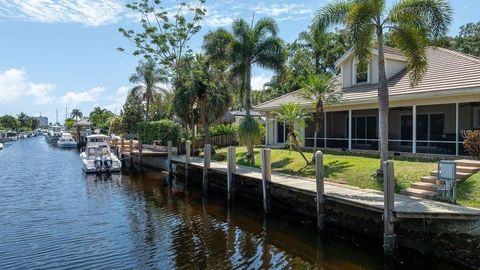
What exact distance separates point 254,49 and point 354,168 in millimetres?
10062

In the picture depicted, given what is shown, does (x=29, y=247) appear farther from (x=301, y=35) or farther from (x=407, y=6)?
(x=301, y=35)

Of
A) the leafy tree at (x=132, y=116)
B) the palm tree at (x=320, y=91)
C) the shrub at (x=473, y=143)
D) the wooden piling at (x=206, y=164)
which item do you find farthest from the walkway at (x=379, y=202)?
the leafy tree at (x=132, y=116)

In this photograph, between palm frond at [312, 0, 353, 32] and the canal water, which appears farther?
palm frond at [312, 0, 353, 32]

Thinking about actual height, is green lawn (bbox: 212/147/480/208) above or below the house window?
below

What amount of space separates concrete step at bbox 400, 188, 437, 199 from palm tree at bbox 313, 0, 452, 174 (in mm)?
1925

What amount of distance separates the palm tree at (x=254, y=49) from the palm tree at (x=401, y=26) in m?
8.72

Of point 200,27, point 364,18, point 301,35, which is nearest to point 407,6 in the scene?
point 364,18

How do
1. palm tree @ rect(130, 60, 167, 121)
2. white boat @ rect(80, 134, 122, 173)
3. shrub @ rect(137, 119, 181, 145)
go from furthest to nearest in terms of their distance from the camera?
palm tree @ rect(130, 60, 167, 121) < shrub @ rect(137, 119, 181, 145) < white boat @ rect(80, 134, 122, 173)

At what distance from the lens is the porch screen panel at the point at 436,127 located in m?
20.8

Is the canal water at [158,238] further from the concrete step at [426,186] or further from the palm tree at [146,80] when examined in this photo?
the palm tree at [146,80]

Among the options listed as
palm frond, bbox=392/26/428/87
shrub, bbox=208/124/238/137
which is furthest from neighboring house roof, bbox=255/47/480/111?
shrub, bbox=208/124/238/137

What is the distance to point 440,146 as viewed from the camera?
68.3ft

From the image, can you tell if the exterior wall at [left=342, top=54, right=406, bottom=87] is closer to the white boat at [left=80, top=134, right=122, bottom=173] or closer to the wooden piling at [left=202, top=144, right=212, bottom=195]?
the wooden piling at [left=202, top=144, right=212, bottom=195]

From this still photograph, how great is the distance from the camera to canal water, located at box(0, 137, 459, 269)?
11492 millimetres
